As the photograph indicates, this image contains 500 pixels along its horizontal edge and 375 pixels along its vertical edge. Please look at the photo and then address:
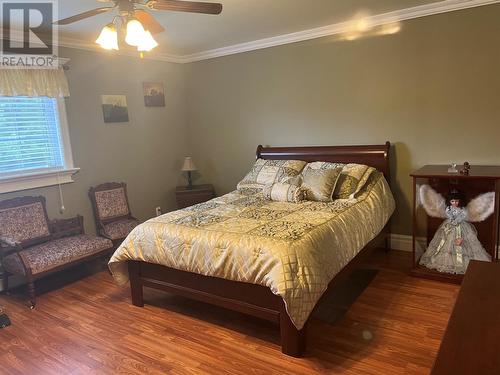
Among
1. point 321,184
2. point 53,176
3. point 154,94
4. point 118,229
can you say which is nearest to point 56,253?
point 118,229

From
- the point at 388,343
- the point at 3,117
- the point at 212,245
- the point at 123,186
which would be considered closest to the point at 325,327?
the point at 388,343

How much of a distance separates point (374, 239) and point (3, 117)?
3.57 m

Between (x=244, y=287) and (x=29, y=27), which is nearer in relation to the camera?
(x=244, y=287)

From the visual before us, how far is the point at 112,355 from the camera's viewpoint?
238 cm

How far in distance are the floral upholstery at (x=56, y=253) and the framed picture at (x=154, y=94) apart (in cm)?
189

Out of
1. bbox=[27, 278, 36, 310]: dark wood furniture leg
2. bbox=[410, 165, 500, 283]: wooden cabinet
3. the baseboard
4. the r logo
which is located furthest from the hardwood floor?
the r logo

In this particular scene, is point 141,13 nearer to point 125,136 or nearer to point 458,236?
point 125,136

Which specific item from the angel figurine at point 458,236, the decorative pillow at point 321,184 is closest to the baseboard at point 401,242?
the angel figurine at point 458,236

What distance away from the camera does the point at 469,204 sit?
3.19m

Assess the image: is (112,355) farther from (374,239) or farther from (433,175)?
(433,175)

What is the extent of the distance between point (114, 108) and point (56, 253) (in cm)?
179

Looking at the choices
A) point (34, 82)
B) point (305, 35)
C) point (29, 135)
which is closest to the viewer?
point (34, 82)

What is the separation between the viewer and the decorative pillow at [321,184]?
3.36m

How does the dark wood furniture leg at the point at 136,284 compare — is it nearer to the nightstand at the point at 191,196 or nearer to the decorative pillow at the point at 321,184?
the decorative pillow at the point at 321,184
